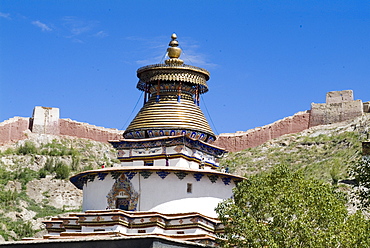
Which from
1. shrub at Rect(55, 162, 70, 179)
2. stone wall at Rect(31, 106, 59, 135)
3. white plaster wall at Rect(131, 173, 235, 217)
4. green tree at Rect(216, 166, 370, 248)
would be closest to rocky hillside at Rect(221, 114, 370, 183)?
shrub at Rect(55, 162, 70, 179)

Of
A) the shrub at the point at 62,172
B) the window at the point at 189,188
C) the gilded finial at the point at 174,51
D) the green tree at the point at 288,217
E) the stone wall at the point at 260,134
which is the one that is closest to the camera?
the green tree at the point at 288,217

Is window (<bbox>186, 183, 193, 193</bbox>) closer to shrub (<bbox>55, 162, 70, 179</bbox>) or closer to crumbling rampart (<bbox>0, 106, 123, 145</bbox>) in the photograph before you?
shrub (<bbox>55, 162, 70, 179</bbox>)

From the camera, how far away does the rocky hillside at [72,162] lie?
51.0 metres

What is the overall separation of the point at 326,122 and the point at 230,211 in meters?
53.0

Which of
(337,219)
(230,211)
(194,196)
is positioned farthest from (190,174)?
(337,219)

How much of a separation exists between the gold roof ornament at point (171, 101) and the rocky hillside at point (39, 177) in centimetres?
1590

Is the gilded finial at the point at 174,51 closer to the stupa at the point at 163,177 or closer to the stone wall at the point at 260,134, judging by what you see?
the stupa at the point at 163,177

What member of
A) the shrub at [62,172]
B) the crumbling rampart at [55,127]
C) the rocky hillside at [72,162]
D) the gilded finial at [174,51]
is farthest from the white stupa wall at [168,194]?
the crumbling rampart at [55,127]

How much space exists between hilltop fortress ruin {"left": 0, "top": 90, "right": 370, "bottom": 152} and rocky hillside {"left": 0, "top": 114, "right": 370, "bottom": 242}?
1.22 m

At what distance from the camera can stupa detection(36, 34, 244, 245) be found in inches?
1061

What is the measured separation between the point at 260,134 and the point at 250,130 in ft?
3.95

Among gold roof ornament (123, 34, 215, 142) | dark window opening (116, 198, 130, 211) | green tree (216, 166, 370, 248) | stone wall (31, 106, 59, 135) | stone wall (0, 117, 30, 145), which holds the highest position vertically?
stone wall (31, 106, 59, 135)

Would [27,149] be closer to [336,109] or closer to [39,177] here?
[39,177]

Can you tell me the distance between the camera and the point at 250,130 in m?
74.2
